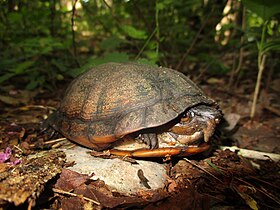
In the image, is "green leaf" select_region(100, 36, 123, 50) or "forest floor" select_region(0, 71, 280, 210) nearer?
"forest floor" select_region(0, 71, 280, 210)

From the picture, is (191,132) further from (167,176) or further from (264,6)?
(264,6)

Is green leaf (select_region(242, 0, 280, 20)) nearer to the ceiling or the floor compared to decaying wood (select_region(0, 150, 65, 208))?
nearer to the ceiling

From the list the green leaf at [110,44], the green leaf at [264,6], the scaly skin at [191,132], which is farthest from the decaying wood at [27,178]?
the green leaf at [264,6]

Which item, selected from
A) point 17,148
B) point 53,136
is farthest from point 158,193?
point 53,136

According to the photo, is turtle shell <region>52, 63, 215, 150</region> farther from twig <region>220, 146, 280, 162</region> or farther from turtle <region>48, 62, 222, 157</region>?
twig <region>220, 146, 280, 162</region>

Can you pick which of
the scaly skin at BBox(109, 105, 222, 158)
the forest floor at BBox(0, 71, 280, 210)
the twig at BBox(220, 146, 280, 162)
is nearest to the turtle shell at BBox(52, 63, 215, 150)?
the scaly skin at BBox(109, 105, 222, 158)

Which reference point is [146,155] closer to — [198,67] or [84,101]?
[84,101]

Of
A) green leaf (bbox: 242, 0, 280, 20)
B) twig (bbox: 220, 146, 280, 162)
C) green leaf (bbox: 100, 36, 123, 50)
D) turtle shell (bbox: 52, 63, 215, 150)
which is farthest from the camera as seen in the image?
green leaf (bbox: 100, 36, 123, 50)

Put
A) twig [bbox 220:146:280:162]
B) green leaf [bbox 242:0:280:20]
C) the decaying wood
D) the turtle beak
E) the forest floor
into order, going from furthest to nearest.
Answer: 1. green leaf [bbox 242:0:280:20]
2. twig [bbox 220:146:280:162]
3. the turtle beak
4. the forest floor
5. the decaying wood
